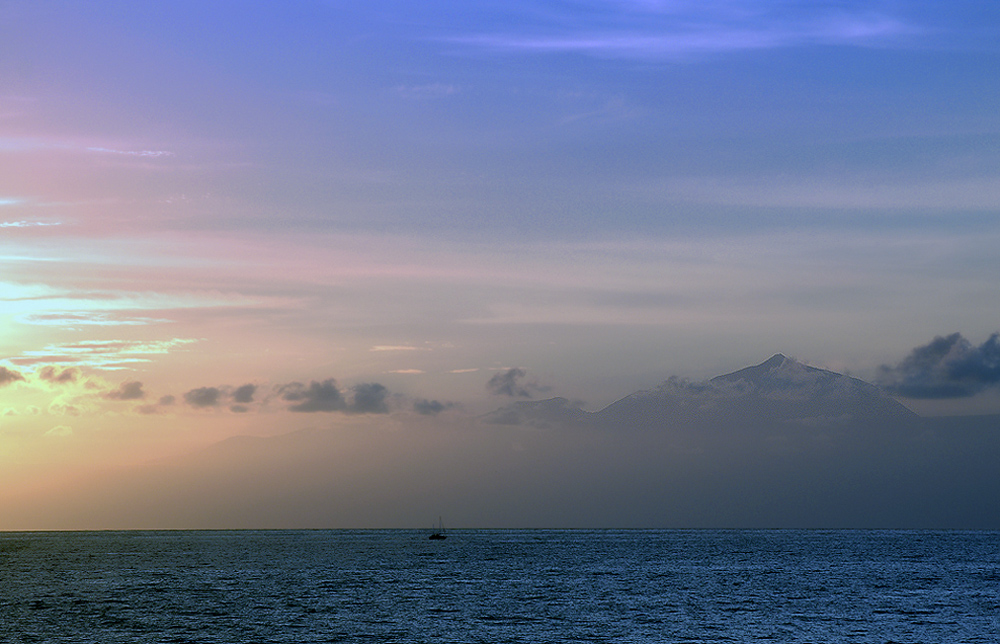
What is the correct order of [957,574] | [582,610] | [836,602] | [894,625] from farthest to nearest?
1. [957,574]
2. [836,602]
3. [582,610]
4. [894,625]

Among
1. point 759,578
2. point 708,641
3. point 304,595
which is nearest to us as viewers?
point 708,641

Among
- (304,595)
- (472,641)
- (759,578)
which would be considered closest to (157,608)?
(304,595)

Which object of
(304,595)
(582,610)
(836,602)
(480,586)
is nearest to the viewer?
(582,610)

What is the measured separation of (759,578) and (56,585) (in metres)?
113

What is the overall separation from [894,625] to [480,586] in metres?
63.2

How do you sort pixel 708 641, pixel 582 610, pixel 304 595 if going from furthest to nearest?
pixel 304 595
pixel 582 610
pixel 708 641

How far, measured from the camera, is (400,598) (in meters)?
123

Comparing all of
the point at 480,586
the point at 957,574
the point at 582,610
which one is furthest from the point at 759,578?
the point at 582,610

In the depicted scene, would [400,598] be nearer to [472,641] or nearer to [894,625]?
[472,641]

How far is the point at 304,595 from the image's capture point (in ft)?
416

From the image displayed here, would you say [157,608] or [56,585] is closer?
[157,608]

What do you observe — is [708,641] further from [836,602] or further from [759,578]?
[759,578]

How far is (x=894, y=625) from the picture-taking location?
314ft

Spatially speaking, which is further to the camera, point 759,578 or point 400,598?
point 759,578
